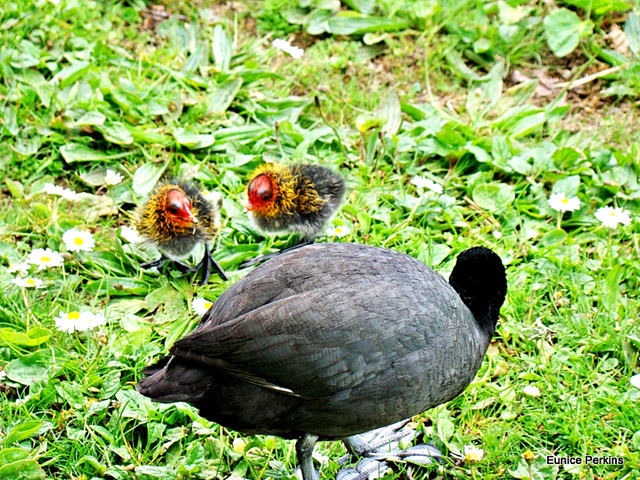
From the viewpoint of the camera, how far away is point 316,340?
2723 millimetres

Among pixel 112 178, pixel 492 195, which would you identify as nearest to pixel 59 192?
pixel 112 178

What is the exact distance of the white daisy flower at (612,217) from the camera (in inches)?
170

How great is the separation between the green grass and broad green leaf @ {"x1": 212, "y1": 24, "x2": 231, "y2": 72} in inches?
0.9

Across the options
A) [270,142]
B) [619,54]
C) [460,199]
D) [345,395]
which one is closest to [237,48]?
[270,142]

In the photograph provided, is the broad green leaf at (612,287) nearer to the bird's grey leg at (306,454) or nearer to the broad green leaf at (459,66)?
the bird's grey leg at (306,454)

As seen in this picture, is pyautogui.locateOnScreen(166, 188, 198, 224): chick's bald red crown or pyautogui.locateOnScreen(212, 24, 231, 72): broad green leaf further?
pyautogui.locateOnScreen(212, 24, 231, 72): broad green leaf

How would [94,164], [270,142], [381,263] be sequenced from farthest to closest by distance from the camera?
[270,142]
[94,164]
[381,263]

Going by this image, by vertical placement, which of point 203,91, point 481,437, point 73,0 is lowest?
point 481,437

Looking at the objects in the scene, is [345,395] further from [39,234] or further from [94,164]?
[94,164]

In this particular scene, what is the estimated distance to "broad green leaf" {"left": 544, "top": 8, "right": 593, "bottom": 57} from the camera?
573 centimetres

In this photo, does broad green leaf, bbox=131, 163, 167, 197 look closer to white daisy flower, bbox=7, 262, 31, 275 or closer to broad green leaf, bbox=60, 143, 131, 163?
broad green leaf, bbox=60, 143, 131, 163

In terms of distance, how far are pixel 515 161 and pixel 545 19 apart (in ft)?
5.25

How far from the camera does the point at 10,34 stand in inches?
213

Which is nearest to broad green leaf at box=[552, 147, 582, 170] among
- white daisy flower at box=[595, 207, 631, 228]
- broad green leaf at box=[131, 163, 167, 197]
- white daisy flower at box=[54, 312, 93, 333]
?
white daisy flower at box=[595, 207, 631, 228]
